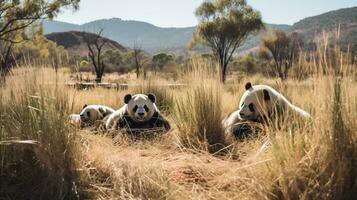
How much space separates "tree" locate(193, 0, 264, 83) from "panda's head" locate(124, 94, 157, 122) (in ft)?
73.1

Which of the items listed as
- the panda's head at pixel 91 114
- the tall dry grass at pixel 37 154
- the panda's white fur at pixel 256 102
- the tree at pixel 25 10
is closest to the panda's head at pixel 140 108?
the panda's head at pixel 91 114

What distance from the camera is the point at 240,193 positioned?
347 cm

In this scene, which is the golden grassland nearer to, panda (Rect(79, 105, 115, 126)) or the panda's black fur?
the panda's black fur

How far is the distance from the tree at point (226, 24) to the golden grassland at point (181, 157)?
80.1 ft

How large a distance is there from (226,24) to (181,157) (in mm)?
24862

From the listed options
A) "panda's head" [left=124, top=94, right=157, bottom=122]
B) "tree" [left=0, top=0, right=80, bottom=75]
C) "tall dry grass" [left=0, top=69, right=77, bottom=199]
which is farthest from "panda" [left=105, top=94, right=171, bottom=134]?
"tree" [left=0, top=0, right=80, bottom=75]

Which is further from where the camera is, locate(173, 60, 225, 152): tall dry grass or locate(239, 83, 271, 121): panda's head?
locate(239, 83, 271, 121): panda's head

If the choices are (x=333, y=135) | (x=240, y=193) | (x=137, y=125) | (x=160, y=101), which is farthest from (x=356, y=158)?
(x=160, y=101)

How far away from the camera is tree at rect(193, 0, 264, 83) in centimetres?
2936

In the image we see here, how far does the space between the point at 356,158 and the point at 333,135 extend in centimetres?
22

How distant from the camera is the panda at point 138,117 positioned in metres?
6.68

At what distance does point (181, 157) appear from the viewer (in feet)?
16.5

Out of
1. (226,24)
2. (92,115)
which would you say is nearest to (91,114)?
(92,115)

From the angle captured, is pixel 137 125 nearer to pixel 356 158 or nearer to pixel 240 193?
pixel 240 193
